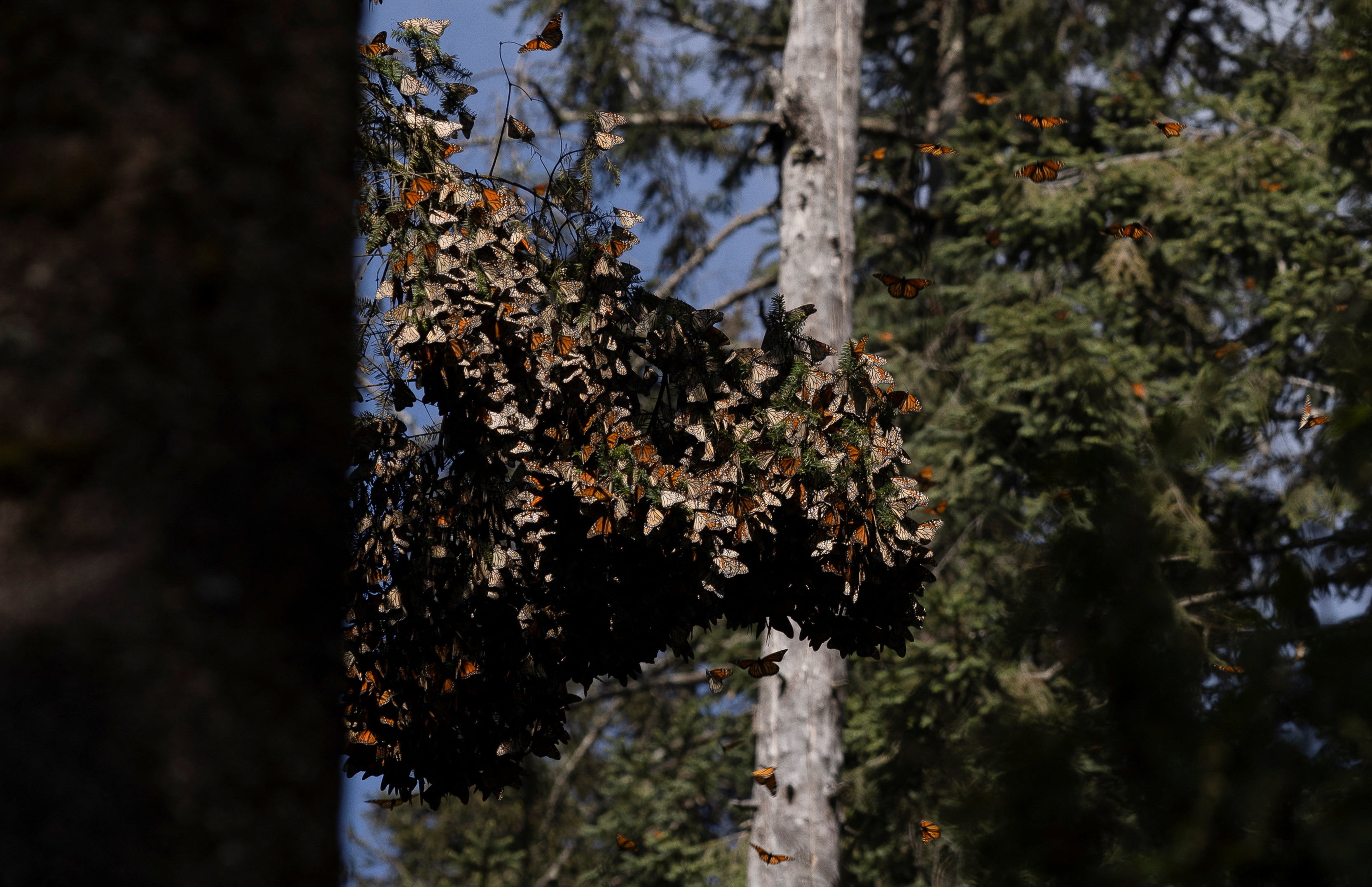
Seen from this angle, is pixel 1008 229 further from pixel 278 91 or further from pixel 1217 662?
pixel 278 91

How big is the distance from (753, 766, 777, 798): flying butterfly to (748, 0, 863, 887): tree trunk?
6 centimetres

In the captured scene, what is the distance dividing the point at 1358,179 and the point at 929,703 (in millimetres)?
5061

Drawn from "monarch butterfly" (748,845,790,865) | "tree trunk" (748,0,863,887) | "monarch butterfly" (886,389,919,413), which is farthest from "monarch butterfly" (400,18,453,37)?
"monarch butterfly" (748,845,790,865)

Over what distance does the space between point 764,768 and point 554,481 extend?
136 inches

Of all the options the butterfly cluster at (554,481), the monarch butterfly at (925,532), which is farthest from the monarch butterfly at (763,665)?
the monarch butterfly at (925,532)

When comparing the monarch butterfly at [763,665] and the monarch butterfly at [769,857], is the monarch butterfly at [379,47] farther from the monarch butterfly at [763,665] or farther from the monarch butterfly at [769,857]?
the monarch butterfly at [769,857]

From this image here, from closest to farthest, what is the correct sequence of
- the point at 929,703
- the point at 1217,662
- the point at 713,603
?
the point at 1217,662, the point at 713,603, the point at 929,703

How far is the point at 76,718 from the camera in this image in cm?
88

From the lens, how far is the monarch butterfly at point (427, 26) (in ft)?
10.7

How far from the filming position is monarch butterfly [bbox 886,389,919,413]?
3104mm

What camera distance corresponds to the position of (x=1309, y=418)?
6.15 m

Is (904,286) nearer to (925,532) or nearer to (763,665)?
(763,665)

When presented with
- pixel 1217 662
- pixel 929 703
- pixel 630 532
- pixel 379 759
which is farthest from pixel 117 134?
pixel 929 703

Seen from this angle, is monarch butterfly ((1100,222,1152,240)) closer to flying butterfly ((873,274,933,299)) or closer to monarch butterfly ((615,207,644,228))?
flying butterfly ((873,274,933,299))
